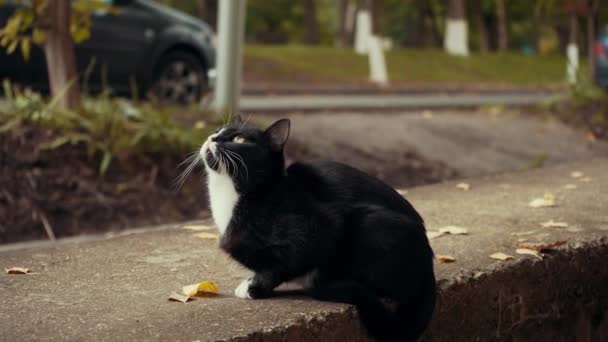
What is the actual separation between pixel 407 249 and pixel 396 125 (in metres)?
6.37

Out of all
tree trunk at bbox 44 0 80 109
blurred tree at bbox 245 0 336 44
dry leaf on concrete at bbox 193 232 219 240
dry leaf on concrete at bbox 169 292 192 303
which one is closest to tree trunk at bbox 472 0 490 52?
blurred tree at bbox 245 0 336 44

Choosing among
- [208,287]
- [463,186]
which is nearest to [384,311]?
[208,287]

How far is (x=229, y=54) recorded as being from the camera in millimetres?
7422

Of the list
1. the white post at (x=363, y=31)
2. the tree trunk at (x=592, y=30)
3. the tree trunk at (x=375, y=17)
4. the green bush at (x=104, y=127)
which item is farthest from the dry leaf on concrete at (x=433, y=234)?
the white post at (x=363, y=31)

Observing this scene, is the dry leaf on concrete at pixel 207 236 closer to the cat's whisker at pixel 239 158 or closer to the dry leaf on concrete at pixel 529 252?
the cat's whisker at pixel 239 158

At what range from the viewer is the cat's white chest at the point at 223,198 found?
279 cm

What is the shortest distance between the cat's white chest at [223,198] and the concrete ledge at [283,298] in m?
0.28

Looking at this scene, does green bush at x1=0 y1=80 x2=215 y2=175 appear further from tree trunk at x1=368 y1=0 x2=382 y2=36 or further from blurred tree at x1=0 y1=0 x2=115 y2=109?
tree trunk at x1=368 y1=0 x2=382 y2=36

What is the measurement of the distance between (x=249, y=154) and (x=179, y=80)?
7091 millimetres

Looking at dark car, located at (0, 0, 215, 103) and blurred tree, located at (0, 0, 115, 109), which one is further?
dark car, located at (0, 0, 215, 103)

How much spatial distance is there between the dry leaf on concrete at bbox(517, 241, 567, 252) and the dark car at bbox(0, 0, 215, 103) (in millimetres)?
6125

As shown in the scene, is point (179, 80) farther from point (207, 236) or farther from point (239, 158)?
point (239, 158)

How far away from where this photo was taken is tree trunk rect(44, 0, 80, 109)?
21.8 ft

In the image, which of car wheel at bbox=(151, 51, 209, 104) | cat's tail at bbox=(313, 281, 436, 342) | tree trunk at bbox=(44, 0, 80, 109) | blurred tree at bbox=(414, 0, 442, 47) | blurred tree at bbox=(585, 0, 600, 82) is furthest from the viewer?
blurred tree at bbox=(414, 0, 442, 47)
